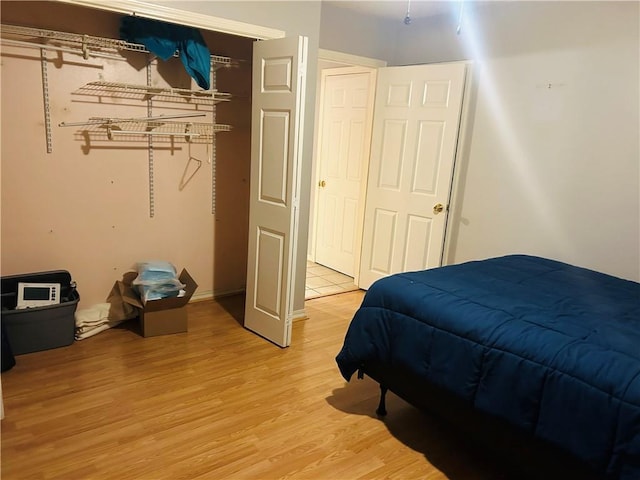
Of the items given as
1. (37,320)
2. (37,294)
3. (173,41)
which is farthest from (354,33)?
(37,320)

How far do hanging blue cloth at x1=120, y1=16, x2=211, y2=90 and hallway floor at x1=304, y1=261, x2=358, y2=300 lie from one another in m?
2.09

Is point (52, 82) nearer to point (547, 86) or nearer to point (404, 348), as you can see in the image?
point (404, 348)

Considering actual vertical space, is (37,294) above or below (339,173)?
below

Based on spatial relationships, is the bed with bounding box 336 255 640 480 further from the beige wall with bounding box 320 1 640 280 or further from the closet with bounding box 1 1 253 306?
the closet with bounding box 1 1 253 306

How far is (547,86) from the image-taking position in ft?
10.5

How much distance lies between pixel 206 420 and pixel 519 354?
155 centimetres

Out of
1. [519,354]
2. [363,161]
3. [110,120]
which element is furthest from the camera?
[363,161]

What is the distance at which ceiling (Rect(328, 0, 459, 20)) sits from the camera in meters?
3.52

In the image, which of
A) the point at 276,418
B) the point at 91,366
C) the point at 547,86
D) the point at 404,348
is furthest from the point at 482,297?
the point at 91,366

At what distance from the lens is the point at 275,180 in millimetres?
3031

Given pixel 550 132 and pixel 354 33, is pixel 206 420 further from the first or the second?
pixel 354 33

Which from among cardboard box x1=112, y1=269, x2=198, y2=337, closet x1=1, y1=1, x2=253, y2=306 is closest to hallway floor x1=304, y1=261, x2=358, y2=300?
closet x1=1, y1=1, x2=253, y2=306

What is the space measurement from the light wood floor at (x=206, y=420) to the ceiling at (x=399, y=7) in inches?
106

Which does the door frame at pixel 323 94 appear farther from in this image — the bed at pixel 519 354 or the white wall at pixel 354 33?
the bed at pixel 519 354
